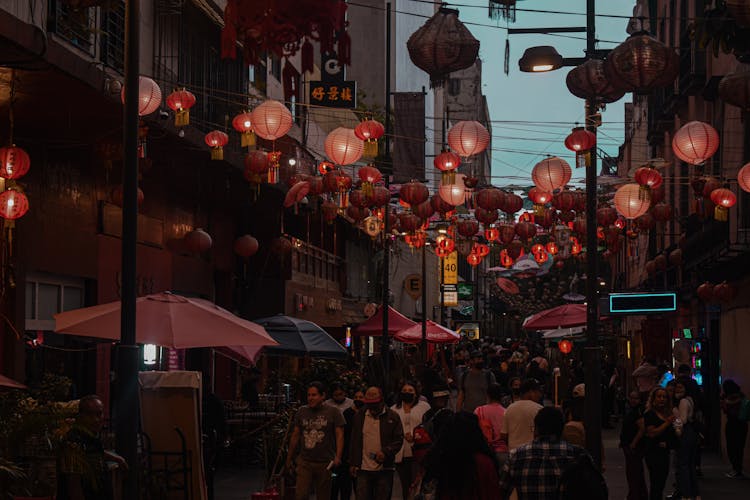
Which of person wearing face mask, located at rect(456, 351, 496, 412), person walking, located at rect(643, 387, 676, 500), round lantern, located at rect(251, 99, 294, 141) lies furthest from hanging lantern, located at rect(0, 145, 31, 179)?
person walking, located at rect(643, 387, 676, 500)

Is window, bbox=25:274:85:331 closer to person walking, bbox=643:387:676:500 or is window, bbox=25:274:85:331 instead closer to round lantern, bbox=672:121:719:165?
person walking, bbox=643:387:676:500

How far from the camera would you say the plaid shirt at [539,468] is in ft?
29.1

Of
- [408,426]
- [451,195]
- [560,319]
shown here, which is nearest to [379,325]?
[560,319]

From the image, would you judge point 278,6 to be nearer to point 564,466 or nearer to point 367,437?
point 564,466

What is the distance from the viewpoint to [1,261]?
16.6 m

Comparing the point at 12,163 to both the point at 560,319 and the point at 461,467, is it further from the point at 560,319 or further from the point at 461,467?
the point at 560,319

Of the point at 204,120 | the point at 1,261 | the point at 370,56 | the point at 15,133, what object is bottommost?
the point at 1,261

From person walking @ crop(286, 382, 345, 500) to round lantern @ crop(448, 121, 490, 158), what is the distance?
284 inches

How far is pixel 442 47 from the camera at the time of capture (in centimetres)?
1402

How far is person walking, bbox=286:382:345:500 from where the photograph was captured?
14.2 meters

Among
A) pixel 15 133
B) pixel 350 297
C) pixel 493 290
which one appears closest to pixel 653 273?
pixel 350 297

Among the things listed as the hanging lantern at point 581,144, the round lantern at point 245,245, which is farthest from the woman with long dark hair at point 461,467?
the round lantern at point 245,245

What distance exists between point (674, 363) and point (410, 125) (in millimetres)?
10616

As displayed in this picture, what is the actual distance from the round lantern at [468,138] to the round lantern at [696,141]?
3346 millimetres
